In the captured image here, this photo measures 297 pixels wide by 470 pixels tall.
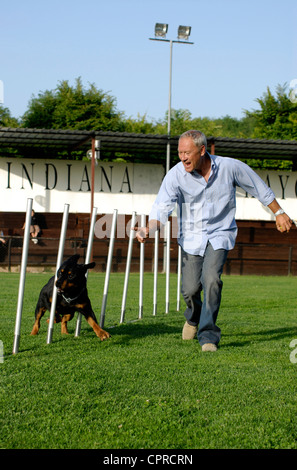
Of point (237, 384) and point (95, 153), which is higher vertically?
point (95, 153)

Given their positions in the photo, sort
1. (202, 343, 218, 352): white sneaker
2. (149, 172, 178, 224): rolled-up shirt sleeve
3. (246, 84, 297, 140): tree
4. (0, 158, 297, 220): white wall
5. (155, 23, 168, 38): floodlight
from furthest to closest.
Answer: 1. (246, 84, 297, 140): tree
2. (155, 23, 168, 38): floodlight
3. (0, 158, 297, 220): white wall
4. (149, 172, 178, 224): rolled-up shirt sleeve
5. (202, 343, 218, 352): white sneaker

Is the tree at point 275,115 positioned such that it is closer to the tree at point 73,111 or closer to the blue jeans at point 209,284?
the tree at point 73,111

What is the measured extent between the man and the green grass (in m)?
0.53

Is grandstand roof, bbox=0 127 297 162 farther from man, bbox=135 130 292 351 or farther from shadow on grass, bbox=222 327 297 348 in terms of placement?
man, bbox=135 130 292 351

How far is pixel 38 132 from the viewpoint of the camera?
21.2 metres

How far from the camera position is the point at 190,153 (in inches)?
208

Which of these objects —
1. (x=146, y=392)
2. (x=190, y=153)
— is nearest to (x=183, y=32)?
(x=190, y=153)

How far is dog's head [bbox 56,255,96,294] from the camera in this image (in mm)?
5520

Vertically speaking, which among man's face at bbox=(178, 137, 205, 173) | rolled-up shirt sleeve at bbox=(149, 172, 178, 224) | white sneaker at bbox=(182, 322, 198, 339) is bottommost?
white sneaker at bbox=(182, 322, 198, 339)

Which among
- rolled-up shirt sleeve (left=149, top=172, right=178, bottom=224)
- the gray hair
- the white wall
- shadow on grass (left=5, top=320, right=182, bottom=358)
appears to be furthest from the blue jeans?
the white wall

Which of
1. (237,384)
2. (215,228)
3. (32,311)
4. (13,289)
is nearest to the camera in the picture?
(237,384)

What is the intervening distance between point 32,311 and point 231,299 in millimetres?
4809
